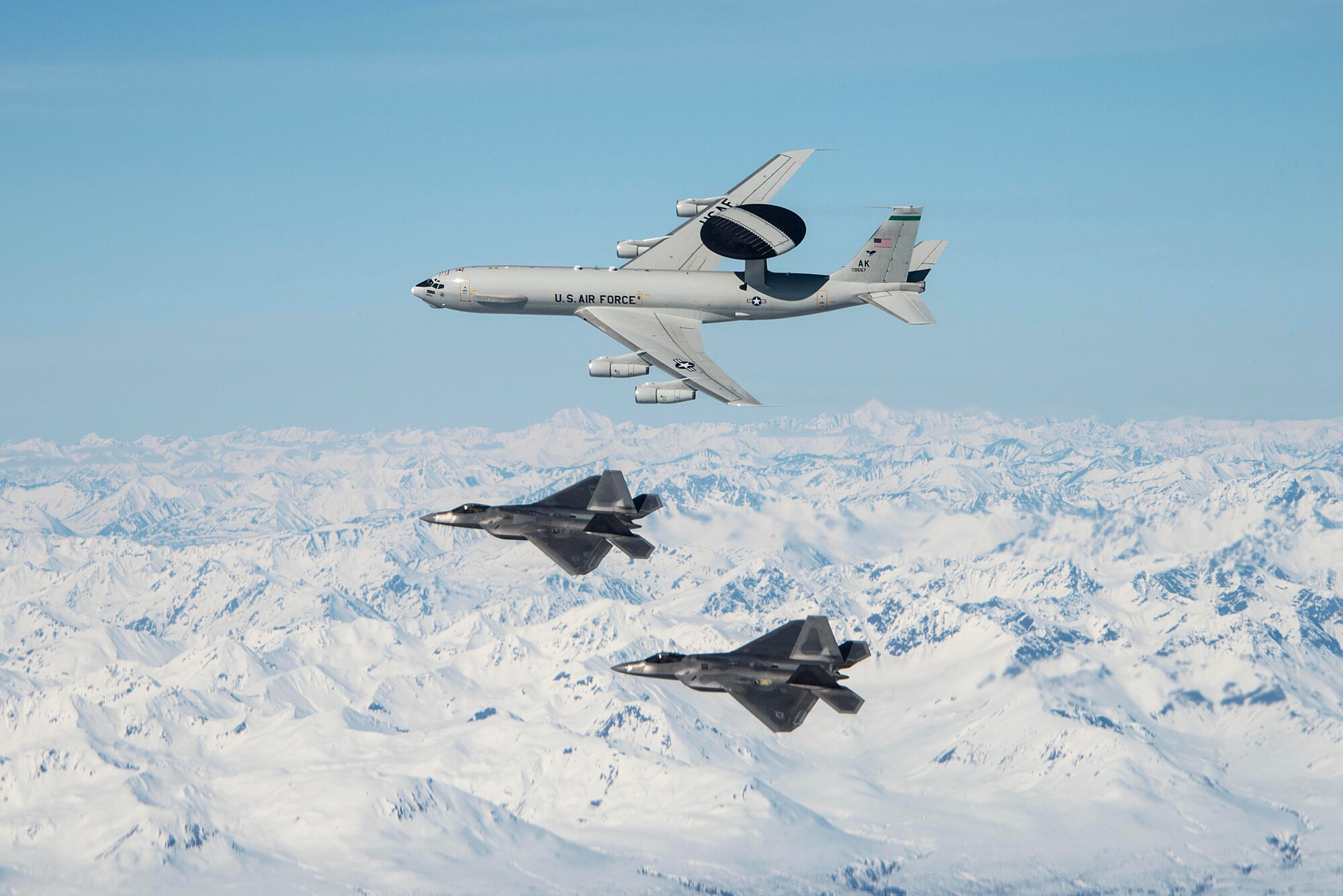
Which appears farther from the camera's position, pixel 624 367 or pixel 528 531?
pixel 624 367

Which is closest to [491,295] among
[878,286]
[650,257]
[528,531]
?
[650,257]

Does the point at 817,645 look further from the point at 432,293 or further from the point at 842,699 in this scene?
the point at 432,293

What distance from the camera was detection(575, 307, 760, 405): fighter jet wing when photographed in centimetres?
9638

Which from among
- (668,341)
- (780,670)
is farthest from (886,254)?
(780,670)

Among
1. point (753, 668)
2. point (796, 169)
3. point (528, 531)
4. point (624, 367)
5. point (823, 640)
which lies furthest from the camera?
point (796, 169)

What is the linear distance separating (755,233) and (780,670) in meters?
34.5

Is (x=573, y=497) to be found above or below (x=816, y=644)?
above

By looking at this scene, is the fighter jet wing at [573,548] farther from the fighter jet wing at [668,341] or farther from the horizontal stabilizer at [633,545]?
the fighter jet wing at [668,341]

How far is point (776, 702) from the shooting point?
83.4 metres

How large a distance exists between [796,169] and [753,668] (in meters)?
48.6

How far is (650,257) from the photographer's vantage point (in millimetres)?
108500

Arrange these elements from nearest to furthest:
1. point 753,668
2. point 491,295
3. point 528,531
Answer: point 753,668 → point 528,531 → point 491,295

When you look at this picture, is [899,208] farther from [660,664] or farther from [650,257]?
[660,664]

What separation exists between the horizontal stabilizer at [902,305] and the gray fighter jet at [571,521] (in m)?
28.3
